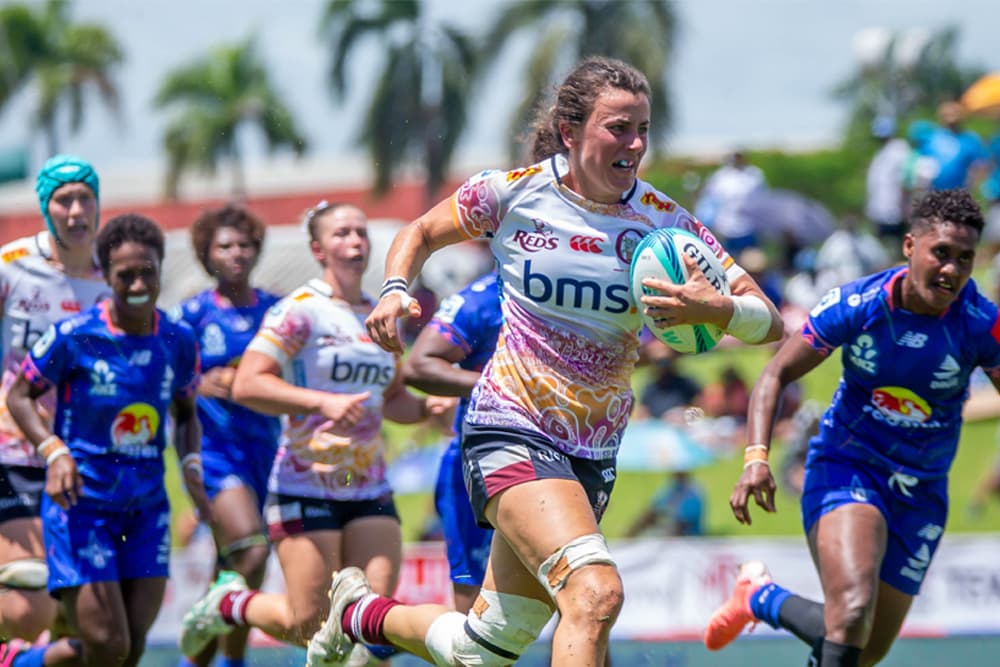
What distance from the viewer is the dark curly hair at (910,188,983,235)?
649cm

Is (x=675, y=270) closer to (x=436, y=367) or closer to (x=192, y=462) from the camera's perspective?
(x=436, y=367)

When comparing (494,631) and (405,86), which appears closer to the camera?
(494,631)

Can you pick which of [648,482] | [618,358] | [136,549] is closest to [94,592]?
[136,549]

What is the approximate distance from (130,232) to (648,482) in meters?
11.1

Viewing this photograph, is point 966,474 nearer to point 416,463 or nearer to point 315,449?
point 416,463

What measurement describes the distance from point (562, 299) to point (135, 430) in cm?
257

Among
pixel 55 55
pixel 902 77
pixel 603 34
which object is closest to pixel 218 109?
pixel 55 55

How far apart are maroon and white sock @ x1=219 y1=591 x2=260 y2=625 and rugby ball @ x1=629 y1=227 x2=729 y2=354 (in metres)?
3.19

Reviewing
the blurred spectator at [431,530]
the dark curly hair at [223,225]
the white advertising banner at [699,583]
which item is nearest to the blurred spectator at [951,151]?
the white advertising banner at [699,583]

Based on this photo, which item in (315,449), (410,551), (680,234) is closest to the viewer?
(680,234)

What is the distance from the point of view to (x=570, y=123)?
17.6 ft

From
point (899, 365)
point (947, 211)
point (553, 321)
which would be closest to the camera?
point (553, 321)

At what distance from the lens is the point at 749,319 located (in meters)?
5.08

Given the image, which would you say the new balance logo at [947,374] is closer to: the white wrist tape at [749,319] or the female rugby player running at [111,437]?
the white wrist tape at [749,319]
